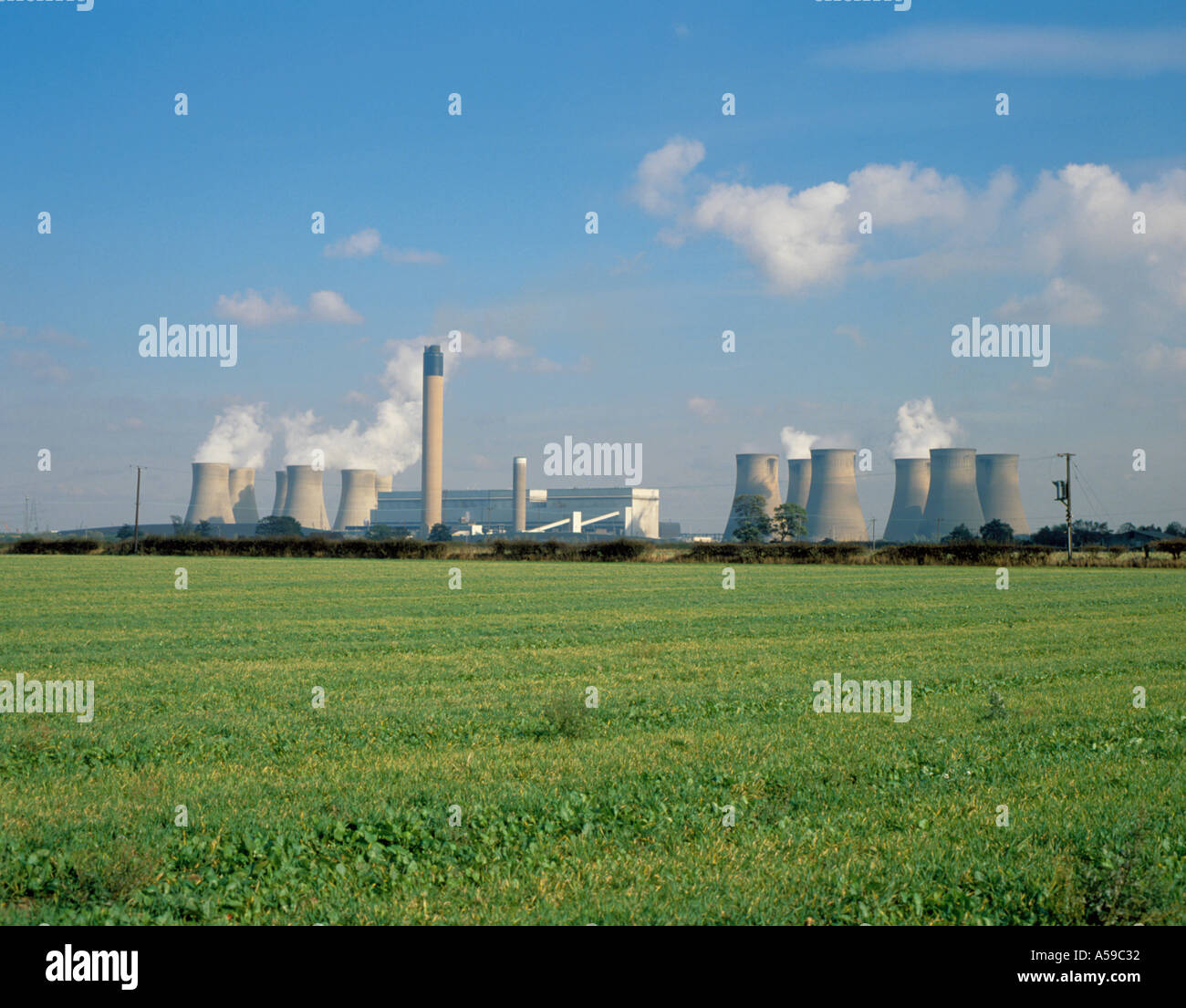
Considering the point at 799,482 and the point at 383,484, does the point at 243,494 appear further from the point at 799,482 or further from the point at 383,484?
the point at 799,482

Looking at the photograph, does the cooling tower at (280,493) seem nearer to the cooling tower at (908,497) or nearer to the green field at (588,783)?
the cooling tower at (908,497)

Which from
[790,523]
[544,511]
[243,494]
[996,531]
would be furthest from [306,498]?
[996,531]

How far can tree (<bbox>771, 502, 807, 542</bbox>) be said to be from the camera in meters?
122

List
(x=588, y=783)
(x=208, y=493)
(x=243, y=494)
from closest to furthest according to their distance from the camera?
1. (x=588, y=783)
2. (x=208, y=493)
3. (x=243, y=494)

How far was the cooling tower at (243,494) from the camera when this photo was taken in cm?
14962

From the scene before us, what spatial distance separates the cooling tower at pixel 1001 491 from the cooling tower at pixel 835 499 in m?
14.3

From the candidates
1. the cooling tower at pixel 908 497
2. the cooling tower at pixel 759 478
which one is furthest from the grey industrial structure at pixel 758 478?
the cooling tower at pixel 908 497

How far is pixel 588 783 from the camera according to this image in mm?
8391

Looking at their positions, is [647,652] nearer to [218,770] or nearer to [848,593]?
[218,770]

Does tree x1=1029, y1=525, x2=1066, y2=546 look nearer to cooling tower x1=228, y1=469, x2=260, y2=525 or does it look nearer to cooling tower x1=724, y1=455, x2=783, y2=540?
cooling tower x1=724, y1=455, x2=783, y2=540

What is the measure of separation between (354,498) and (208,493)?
91.1 feet

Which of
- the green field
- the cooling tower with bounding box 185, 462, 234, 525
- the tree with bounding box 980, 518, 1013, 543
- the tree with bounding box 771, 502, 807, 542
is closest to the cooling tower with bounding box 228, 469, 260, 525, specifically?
the cooling tower with bounding box 185, 462, 234, 525

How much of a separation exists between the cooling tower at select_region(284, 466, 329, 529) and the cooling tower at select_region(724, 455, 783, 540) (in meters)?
58.5
